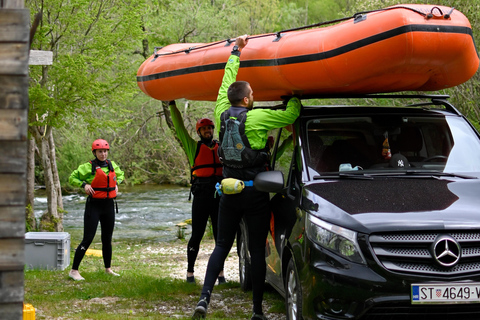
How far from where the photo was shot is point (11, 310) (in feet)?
9.73

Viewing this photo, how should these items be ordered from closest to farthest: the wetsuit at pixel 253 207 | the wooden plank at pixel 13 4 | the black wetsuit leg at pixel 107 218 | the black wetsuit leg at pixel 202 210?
the wooden plank at pixel 13 4
the wetsuit at pixel 253 207
the black wetsuit leg at pixel 202 210
the black wetsuit leg at pixel 107 218

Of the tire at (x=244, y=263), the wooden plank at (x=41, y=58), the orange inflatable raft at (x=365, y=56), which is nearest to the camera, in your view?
the orange inflatable raft at (x=365, y=56)

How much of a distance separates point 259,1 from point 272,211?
31.6 meters

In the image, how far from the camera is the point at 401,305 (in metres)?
4.30

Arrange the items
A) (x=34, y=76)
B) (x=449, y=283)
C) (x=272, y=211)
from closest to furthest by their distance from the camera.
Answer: (x=449, y=283) < (x=272, y=211) < (x=34, y=76)

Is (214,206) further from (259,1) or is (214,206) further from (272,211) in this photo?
(259,1)

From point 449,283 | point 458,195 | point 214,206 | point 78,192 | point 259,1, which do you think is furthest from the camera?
point 259,1

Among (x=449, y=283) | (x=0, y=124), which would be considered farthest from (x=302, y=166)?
(x=0, y=124)

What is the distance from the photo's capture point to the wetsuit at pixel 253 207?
583cm

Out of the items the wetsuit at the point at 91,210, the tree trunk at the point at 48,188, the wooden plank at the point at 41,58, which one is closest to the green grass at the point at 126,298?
the wetsuit at the point at 91,210

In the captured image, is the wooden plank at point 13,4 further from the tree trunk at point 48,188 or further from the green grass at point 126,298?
the tree trunk at point 48,188

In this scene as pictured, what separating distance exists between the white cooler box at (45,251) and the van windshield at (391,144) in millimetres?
5923

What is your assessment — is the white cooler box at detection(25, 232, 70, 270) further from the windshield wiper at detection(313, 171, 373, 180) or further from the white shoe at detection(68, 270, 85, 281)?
the windshield wiper at detection(313, 171, 373, 180)

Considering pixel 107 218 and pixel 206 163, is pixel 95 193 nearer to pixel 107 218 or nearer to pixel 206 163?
pixel 107 218
